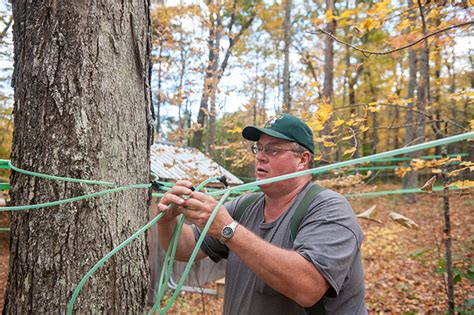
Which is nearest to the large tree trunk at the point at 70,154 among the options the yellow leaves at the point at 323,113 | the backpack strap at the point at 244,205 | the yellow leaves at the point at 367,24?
the backpack strap at the point at 244,205

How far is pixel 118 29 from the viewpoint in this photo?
4.90ft

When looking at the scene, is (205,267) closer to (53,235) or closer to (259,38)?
(53,235)

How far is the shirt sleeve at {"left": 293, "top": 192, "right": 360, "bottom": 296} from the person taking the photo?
1.43 m

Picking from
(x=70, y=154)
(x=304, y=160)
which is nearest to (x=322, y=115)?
(x=304, y=160)

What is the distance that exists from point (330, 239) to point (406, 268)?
718 cm

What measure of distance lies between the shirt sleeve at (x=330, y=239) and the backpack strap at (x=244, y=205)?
1.95 ft

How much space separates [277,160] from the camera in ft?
6.90

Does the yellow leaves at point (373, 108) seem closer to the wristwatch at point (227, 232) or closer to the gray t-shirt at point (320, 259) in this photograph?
the gray t-shirt at point (320, 259)

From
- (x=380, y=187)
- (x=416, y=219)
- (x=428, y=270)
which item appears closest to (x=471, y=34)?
(x=428, y=270)

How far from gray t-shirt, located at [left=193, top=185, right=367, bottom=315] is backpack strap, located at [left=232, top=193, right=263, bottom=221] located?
16 cm

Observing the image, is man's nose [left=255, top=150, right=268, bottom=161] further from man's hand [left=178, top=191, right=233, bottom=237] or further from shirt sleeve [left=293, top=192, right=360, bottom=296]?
man's hand [left=178, top=191, right=233, bottom=237]

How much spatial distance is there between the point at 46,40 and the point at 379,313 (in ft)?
19.9

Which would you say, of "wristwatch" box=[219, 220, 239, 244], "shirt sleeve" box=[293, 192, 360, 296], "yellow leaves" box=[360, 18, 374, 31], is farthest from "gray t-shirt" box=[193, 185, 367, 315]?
"yellow leaves" box=[360, 18, 374, 31]

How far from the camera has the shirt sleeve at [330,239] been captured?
1426mm
